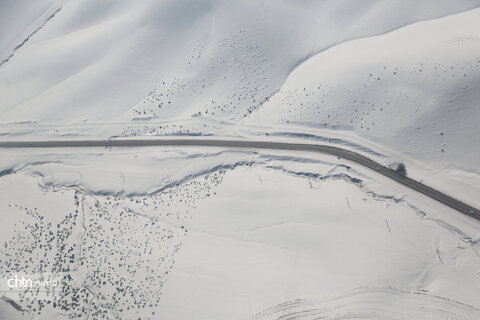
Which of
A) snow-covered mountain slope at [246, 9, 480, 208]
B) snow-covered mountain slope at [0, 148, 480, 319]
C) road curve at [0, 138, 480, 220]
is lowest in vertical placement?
snow-covered mountain slope at [0, 148, 480, 319]

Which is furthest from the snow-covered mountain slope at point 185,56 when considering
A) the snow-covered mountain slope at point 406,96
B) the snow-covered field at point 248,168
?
the snow-covered mountain slope at point 406,96

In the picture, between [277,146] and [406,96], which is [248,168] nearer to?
[277,146]

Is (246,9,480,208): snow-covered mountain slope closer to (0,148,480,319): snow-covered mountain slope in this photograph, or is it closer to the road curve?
the road curve

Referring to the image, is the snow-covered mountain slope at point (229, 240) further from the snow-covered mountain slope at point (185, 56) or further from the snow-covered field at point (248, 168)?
the snow-covered mountain slope at point (185, 56)

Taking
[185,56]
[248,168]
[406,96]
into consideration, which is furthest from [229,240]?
[185,56]

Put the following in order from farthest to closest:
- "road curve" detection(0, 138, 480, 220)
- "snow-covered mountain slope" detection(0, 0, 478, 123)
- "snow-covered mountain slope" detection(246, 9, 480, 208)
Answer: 1. "snow-covered mountain slope" detection(0, 0, 478, 123)
2. "snow-covered mountain slope" detection(246, 9, 480, 208)
3. "road curve" detection(0, 138, 480, 220)

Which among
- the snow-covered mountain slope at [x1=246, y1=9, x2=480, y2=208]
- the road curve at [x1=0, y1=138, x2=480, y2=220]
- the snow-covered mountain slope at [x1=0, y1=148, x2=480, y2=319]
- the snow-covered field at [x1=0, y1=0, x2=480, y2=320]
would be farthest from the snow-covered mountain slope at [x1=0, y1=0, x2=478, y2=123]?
the snow-covered mountain slope at [x1=0, y1=148, x2=480, y2=319]
